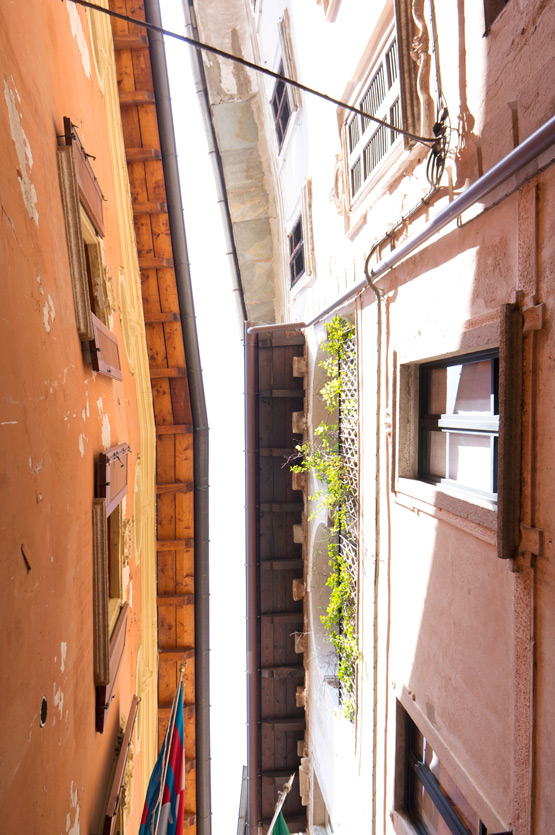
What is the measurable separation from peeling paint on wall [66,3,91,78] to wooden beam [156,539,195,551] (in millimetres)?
A: 5435

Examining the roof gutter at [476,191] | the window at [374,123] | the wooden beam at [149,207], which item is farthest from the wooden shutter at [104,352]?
the wooden beam at [149,207]

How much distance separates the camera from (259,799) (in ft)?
22.3

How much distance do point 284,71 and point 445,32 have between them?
16.0ft

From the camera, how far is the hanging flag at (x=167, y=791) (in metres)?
3.34

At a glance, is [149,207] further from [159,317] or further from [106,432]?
[106,432]

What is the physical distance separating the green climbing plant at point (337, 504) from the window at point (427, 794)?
109cm

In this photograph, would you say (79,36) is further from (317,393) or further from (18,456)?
(317,393)

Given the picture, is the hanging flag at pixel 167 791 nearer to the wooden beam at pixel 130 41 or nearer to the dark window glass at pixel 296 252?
the dark window glass at pixel 296 252

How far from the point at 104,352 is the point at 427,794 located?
165 inches

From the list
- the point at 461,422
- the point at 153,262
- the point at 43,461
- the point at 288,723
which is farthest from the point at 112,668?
the point at 153,262

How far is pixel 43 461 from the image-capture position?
2.20 meters

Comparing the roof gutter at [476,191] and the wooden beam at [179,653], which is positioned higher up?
the roof gutter at [476,191]

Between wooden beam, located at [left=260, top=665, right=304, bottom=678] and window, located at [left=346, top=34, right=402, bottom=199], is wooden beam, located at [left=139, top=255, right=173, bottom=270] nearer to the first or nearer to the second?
window, located at [left=346, top=34, right=402, bottom=199]

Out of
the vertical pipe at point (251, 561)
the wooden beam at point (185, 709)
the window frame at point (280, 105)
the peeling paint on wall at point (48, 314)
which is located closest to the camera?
the peeling paint on wall at point (48, 314)
